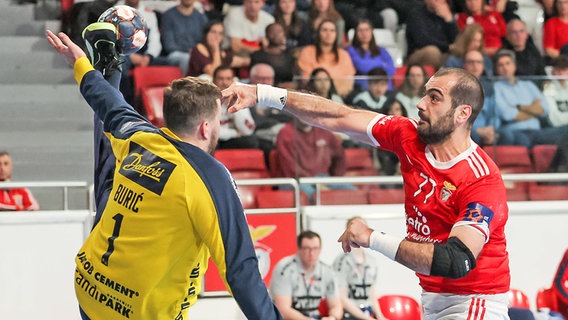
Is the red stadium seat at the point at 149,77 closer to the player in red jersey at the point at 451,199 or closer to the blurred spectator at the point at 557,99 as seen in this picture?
the blurred spectator at the point at 557,99

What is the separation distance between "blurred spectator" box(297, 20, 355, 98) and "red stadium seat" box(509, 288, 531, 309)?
345cm

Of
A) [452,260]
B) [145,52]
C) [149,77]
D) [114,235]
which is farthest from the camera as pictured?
[145,52]

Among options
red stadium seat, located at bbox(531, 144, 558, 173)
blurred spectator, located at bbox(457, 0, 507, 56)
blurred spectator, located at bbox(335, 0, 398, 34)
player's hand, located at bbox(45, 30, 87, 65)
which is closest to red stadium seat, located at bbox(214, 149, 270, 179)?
red stadium seat, located at bbox(531, 144, 558, 173)

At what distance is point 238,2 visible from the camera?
40.0 ft

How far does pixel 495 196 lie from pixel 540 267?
5130 millimetres

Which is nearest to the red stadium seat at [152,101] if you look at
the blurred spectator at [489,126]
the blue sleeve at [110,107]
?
the blurred spectator at [489,126]

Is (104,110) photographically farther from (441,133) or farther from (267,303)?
(441,133)

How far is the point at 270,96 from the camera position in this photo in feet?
17.0

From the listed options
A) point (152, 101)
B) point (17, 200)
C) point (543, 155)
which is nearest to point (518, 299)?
point (543, 155)

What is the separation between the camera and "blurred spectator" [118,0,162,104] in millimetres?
10820

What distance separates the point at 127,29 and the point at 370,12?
803 cm

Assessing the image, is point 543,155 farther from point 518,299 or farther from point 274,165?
point 274,165

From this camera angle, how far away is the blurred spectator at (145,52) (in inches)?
426

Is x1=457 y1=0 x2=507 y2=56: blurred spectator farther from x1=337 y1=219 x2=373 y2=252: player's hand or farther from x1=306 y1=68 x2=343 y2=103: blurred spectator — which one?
x1=337 y1=219 x2=373 y2=252: player's hand
